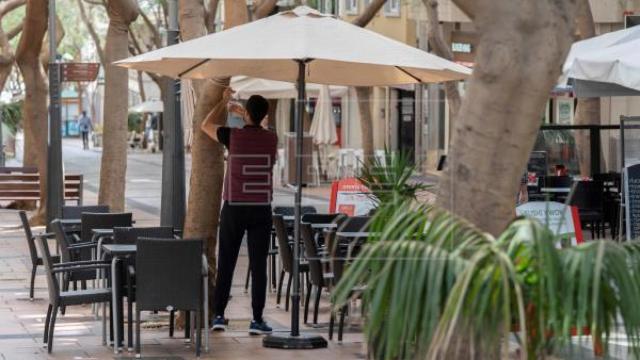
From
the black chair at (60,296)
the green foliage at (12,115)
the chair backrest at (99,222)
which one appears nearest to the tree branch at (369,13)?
the chair backrest at (99,222)

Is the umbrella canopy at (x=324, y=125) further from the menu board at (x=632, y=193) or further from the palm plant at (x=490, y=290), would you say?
the palm plant at (x=490, y=290)

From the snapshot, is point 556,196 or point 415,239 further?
point 556,196

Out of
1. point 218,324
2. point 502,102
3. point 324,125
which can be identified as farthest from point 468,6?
point 324,125

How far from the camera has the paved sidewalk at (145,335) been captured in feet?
31.8

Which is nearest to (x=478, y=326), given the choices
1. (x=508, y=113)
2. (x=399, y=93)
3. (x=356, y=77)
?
(x=508, y=113)

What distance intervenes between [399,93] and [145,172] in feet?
32.4

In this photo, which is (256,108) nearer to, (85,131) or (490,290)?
(490,290)

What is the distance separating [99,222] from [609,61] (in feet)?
16.1

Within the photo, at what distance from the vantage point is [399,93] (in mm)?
38031

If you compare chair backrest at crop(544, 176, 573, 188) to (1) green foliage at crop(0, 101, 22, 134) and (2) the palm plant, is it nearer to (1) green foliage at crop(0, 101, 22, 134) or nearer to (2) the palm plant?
(2) the palm plant

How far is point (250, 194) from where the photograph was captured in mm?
10305

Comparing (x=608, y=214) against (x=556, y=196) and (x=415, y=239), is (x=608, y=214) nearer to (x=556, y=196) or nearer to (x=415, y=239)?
(x=556, y=196)

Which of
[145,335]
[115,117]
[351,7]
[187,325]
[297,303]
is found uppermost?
[351,7]

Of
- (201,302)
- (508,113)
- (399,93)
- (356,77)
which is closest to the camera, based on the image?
(508,113)
